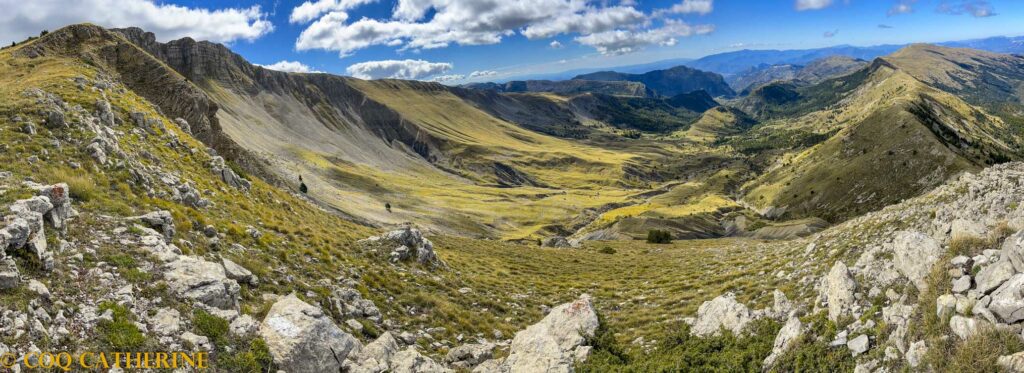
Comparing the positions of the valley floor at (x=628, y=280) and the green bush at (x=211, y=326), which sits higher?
the green bush at (x=211, y=326)

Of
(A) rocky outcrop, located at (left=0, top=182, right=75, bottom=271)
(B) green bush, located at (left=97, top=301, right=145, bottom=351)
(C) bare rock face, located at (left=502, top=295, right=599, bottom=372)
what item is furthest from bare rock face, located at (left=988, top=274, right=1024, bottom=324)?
(A) rocky outcrop, located at (left=0, top=182, right=75, bottom=271)

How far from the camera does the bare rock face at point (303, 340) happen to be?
14.4m

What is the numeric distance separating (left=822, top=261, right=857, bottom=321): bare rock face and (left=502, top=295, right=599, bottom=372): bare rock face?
331 inches

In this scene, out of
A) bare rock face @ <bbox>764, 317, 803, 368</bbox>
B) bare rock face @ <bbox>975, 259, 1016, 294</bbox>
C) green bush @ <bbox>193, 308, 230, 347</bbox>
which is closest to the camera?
bare rock face @ <bbox>975, 259, 1016, 294</bbox>

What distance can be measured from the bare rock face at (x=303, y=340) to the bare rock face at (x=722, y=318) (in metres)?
13.4

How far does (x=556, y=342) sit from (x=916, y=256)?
1227 centimetres

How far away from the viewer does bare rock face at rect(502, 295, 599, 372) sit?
17.3m

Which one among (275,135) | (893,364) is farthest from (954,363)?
(275,135)

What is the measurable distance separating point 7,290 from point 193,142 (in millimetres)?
33451

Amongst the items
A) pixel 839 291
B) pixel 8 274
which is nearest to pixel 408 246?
pixel 8 274

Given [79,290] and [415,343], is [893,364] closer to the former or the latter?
[415,343]

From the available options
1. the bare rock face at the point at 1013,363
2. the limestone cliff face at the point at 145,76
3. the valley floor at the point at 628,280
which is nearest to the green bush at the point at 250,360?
the valley floor at the point at 628,280

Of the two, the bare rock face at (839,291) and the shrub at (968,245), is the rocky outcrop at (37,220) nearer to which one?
the bare rock face at (839,291)

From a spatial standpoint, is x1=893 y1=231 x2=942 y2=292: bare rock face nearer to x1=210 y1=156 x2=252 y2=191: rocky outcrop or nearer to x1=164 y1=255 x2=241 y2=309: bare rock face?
x1=164 y1=255 x2=241 y2=309: bare rock face
